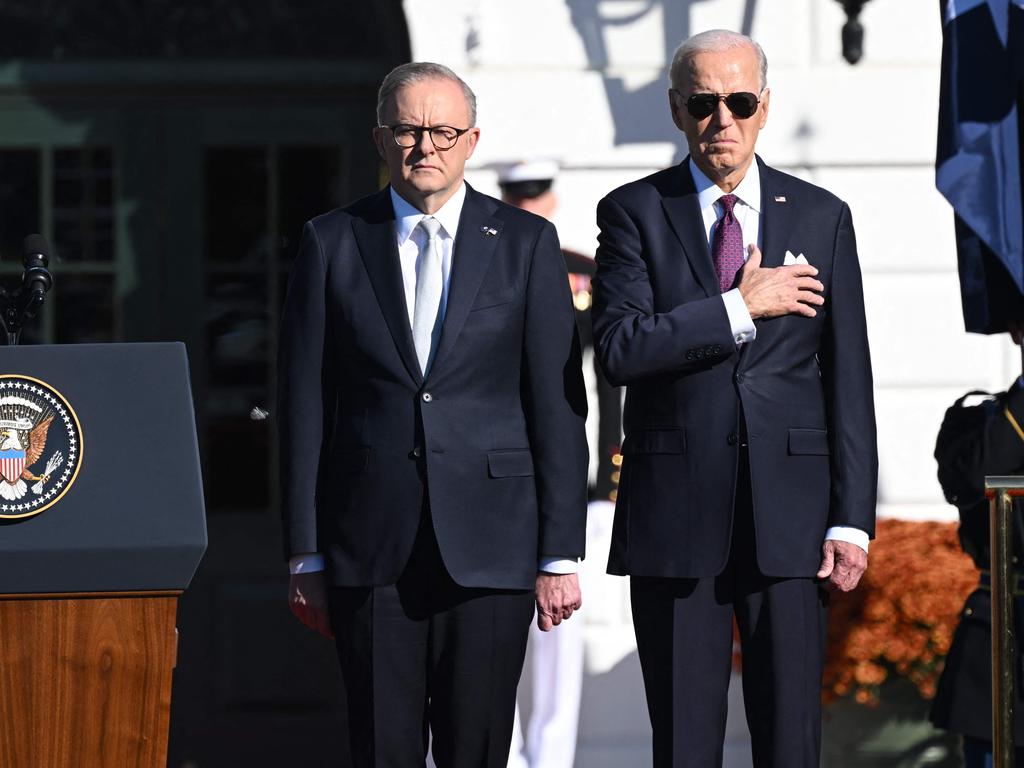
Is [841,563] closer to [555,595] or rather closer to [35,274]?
[555,595]

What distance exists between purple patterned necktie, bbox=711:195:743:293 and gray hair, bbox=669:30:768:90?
28 cm

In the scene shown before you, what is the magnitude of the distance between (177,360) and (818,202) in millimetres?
1360

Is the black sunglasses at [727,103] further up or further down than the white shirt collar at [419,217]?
further up

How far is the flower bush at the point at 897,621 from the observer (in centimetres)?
553

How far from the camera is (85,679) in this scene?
338 cm

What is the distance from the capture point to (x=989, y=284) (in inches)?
194

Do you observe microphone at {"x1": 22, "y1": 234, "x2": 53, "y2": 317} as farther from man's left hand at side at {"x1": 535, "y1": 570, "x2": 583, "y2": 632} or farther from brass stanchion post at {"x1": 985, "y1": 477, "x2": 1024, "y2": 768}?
brass stanchion post at {"x1": 985, "y1": 477, "x2": 1024, "y2": 768}

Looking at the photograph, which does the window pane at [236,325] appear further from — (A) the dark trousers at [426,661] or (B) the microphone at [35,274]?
(A) the dark trousers at [426,661]

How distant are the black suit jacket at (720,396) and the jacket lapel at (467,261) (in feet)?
0.84

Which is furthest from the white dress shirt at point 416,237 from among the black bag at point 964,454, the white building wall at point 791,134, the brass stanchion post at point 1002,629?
the white building wall at point 791,134

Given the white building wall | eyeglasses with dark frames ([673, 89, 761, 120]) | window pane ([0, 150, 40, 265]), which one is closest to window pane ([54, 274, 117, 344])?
window pane ([0, 150, 40, 265])

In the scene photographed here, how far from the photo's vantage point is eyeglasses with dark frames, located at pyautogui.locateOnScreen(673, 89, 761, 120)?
3.65 m

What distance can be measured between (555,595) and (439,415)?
0.43 metres

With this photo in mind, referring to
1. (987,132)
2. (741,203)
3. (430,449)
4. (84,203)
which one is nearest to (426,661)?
(430,449)
